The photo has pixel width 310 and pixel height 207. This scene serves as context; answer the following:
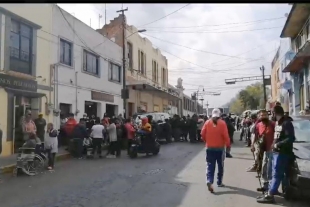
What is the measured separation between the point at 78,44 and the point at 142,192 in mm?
15892

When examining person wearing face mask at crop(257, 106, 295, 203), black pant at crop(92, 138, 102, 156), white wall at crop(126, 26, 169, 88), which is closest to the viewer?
person wearing face mask at crop(257, 106, 295, 203)

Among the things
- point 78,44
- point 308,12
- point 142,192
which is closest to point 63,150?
point 78,44

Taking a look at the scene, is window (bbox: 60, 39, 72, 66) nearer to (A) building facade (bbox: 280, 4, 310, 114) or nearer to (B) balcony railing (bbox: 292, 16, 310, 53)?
(A) building facade (bbox: 280, 4, 310, 114)

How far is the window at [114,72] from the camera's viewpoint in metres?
27.8

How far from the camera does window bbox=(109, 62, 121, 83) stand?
91.1ft

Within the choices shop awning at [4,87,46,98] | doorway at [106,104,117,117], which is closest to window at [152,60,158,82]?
doorway at [106,104,117,117]

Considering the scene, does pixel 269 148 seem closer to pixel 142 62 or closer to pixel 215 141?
pixel 215 141

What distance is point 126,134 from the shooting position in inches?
620

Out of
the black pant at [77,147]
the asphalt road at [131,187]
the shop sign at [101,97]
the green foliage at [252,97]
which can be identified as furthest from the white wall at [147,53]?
the green foliage at [252,97]

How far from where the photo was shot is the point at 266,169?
7.36 meters

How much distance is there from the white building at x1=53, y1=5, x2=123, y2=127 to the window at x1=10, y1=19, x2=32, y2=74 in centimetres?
211

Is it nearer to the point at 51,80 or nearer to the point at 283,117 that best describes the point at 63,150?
the point at 51,80

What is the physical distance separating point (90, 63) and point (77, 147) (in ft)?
33.7

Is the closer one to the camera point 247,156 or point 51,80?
point 247,156
